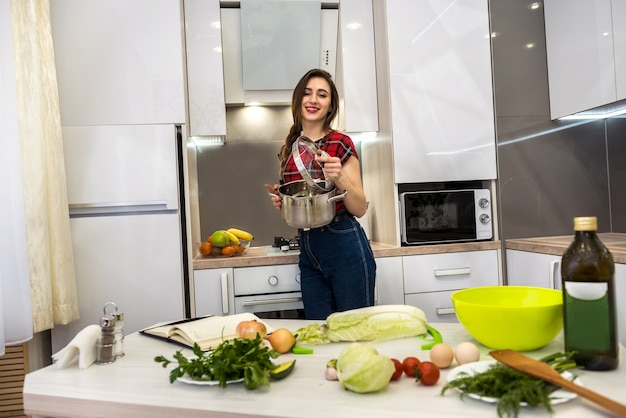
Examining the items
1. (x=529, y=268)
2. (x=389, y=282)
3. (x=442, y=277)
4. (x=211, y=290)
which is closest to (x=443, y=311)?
(x=442, y=277)

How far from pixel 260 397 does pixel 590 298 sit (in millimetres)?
585

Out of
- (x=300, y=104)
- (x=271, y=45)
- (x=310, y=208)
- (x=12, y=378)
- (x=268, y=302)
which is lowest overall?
(x=12, y=378)

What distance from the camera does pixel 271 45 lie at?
8.94 ft

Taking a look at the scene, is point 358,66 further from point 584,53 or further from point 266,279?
point 266,279

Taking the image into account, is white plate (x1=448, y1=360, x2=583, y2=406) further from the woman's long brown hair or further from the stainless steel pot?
the woman's long brown hair

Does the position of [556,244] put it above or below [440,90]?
below

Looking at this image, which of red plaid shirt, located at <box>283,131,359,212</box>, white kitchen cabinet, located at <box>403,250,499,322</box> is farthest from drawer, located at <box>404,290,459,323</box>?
red plaid shirt, located at <box>283,131,359,212</box>

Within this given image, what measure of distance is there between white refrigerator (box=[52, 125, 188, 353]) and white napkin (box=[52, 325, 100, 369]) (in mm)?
1257

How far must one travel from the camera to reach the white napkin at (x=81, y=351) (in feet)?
3.40

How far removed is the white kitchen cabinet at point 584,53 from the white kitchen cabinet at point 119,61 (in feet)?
6.17

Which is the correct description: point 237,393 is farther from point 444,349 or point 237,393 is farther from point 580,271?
point 580,271

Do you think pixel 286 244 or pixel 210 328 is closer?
pixel 210 328

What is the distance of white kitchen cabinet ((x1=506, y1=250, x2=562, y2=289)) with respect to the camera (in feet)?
7.49

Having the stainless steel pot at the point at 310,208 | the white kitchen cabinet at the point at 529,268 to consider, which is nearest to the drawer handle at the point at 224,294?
the stainless steel pot at the point at 310,208
